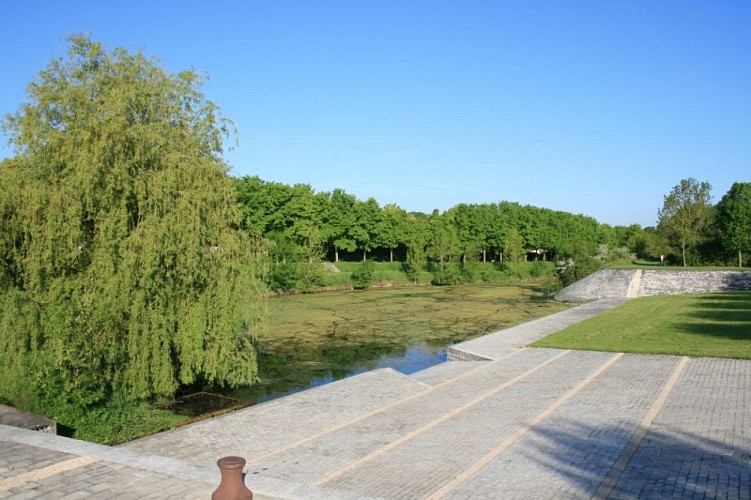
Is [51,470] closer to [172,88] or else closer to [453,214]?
[172,88]

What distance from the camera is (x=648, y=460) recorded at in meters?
8.20

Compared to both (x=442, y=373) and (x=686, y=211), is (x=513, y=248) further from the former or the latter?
(x=442, y=373)

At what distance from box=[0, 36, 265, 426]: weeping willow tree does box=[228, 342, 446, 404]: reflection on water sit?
1.80 meters

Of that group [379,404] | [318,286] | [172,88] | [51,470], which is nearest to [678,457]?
[379,404]

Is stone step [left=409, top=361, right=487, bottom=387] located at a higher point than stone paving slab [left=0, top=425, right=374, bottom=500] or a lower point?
lower

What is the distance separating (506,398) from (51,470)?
8455 mm

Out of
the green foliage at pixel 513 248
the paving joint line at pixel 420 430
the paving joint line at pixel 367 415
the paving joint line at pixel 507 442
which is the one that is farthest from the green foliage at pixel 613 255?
the paving joint line at pixel 507 442

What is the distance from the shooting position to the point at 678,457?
822 centimetres

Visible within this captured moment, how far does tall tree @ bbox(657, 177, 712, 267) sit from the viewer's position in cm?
4922

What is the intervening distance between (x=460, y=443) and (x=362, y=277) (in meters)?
41.6

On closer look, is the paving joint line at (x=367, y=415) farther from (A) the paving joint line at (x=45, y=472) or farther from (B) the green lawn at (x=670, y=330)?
(B) the green lawn at (x=670, y=330)

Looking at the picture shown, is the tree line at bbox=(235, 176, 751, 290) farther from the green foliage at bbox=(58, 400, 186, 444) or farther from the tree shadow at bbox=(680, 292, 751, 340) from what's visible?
the green foliage at bbox=(58, 400, 186, 444)

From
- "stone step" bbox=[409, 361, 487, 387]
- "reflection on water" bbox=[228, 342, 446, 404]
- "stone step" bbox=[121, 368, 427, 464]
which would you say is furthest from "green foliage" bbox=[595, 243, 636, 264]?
"stone step" bbox=[121, 368, 427, 464]

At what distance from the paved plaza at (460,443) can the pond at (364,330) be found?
2.83m
